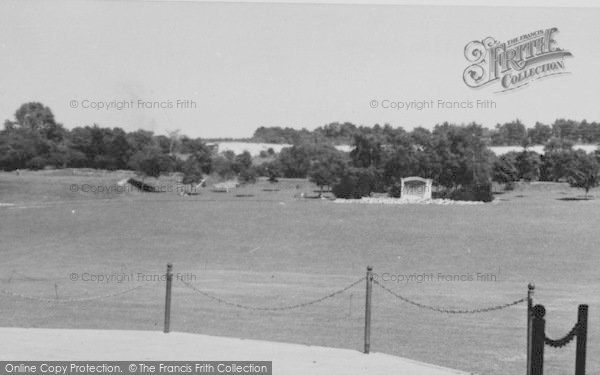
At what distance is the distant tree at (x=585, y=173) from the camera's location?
173ft

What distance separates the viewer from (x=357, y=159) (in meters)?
74.9

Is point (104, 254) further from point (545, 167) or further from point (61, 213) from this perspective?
point (545, 167)

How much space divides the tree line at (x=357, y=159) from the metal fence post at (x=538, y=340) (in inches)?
1906

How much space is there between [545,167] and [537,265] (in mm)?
41012

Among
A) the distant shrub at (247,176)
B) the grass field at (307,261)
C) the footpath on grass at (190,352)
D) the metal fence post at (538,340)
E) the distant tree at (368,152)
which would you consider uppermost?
the distant tree at (368,152)

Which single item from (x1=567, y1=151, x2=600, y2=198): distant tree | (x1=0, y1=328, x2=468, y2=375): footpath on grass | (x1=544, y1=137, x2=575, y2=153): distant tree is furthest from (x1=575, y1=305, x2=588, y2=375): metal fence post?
(x1=544, y1=137, x2=575, y2=153): distant tree

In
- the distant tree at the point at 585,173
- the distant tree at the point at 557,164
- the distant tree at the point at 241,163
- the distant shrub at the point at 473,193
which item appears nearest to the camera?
the distant tree at the point at 585,173

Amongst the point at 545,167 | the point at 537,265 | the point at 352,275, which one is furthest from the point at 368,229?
the point at 545,167

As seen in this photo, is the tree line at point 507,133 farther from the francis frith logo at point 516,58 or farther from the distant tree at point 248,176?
the francis frith logo at point 516,58

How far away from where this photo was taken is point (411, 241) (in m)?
36.7

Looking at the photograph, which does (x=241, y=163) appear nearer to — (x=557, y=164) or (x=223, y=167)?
(x=223, y=167)

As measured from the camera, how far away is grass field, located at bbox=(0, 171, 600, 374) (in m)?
12.5

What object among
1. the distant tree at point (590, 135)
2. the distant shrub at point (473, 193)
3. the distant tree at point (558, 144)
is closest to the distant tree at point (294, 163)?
the distant shrub at point (473, 193)

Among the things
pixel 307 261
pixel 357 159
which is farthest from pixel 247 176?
pixel 307 261
